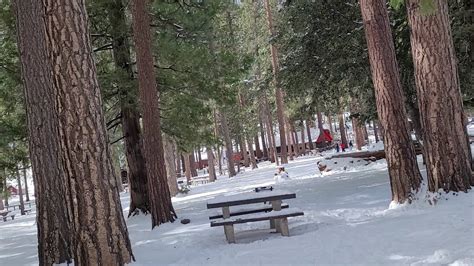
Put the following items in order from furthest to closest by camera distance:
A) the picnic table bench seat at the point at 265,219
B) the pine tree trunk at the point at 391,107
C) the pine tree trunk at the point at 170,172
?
the pine tree trunk at the point at 170,172, the pine tree trunk at the point at 391,107, the picnic table bench seat at the point at 265,219

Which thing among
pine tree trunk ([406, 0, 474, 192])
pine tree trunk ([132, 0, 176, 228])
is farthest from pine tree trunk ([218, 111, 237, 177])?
pine tree trunk ([406, 0, 474, 192])

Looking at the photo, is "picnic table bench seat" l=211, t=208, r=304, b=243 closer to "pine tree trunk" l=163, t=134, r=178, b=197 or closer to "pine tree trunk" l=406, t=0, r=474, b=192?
"pine tree trunk" l=406, t=0, r=474, b=192

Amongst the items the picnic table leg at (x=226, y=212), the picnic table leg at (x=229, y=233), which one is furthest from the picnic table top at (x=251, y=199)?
the picnic table leg at (x=229, y=233)

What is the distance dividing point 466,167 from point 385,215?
1.46 m

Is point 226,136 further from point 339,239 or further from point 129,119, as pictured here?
point 339,239

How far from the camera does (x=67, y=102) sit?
4.93 metres

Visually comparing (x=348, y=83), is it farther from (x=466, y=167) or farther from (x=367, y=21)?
(x=466, y=167)

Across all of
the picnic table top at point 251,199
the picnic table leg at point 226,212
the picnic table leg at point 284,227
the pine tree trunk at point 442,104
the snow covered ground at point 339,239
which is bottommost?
the snow covered ground at point 339,239

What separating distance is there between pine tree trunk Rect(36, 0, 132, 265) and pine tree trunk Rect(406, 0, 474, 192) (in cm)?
497

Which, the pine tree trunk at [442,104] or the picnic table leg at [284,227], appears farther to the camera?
the pine tree trunk at [442,104]

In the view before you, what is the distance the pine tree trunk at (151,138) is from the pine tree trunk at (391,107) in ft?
14.7

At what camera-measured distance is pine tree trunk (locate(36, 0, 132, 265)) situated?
493 centimetres

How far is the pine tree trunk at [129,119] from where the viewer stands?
11.8 m

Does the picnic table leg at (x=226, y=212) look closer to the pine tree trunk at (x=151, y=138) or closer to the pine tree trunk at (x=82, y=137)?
the pine tree trunk at (x=82, y=137)
